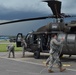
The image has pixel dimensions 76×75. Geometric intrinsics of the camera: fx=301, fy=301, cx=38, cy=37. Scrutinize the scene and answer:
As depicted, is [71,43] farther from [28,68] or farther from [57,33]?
[28,68]

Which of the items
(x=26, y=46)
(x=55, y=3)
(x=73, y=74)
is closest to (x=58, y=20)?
(x=26, y=46)

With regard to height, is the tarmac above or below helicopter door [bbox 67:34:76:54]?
below

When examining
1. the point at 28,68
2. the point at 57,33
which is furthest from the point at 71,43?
the point at 28,68

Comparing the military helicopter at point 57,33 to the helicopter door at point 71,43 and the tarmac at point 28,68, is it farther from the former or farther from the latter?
the tarmac at point 28,68

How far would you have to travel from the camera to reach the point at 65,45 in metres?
19.8

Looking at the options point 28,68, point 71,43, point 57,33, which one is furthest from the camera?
point 57,33

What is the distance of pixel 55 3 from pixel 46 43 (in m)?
8.27

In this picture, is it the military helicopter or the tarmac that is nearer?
the tarmac

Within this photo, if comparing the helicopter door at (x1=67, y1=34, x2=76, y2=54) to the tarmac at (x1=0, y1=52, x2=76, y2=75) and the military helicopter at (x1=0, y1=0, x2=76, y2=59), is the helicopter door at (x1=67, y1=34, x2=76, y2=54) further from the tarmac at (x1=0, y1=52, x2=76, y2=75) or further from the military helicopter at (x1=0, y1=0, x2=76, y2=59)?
the tarmac at (x1=0, y1=52, x2=76, y2=75)

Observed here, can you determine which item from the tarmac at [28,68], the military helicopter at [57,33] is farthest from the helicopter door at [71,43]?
the tarmac at [28,68]

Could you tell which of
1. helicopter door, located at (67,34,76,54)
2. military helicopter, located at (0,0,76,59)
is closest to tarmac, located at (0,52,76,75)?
helicopter door, located at (67,34,76,54)

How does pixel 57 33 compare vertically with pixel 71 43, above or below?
above

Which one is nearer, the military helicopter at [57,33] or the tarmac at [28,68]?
the tarmac at [28,68]

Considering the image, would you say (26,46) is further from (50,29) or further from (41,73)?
(41,73)
